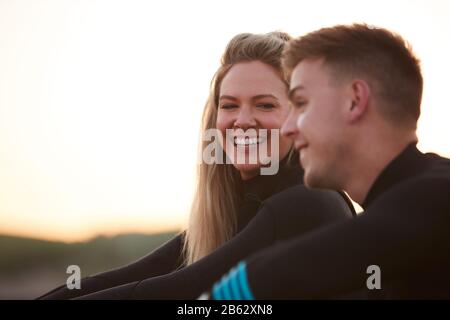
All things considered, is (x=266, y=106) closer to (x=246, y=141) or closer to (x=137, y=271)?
(x=246, y=141)

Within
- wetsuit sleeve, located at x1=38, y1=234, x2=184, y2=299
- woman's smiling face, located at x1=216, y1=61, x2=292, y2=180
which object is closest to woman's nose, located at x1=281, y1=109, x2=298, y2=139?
woman's smiling face, located at x1=216, y1=61, x2=292, y2=180

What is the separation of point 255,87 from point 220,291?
5.99 ft

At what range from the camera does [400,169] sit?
2.39 meters

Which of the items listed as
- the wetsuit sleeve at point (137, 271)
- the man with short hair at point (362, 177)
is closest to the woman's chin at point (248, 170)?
the wetsuit sleeve at point (137, 271)

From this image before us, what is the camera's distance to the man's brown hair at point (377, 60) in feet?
8.24

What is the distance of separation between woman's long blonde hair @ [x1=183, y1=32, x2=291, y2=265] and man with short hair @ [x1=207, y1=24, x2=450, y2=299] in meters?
1.01

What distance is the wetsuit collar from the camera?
2.37 metres

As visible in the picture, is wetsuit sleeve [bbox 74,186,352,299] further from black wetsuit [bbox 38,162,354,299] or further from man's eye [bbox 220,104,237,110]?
man's eye [bbox 220,104,237,110]

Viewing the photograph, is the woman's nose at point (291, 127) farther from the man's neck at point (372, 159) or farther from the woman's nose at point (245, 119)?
the woman's nose at point (245, 119)

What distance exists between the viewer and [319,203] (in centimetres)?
310

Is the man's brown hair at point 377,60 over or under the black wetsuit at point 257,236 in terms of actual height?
over

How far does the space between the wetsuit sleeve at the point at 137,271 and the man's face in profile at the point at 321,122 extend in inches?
73.6

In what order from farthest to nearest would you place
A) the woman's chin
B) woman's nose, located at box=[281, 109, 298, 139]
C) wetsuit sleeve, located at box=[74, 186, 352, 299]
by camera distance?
the woman's chin, wetsuit sleeve, located at box=[74, 186, 352, 299], woman's nose, located at box=[281, 109, 298, 139]

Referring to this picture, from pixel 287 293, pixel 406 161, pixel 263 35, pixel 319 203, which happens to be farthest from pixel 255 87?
pixel 287 293
